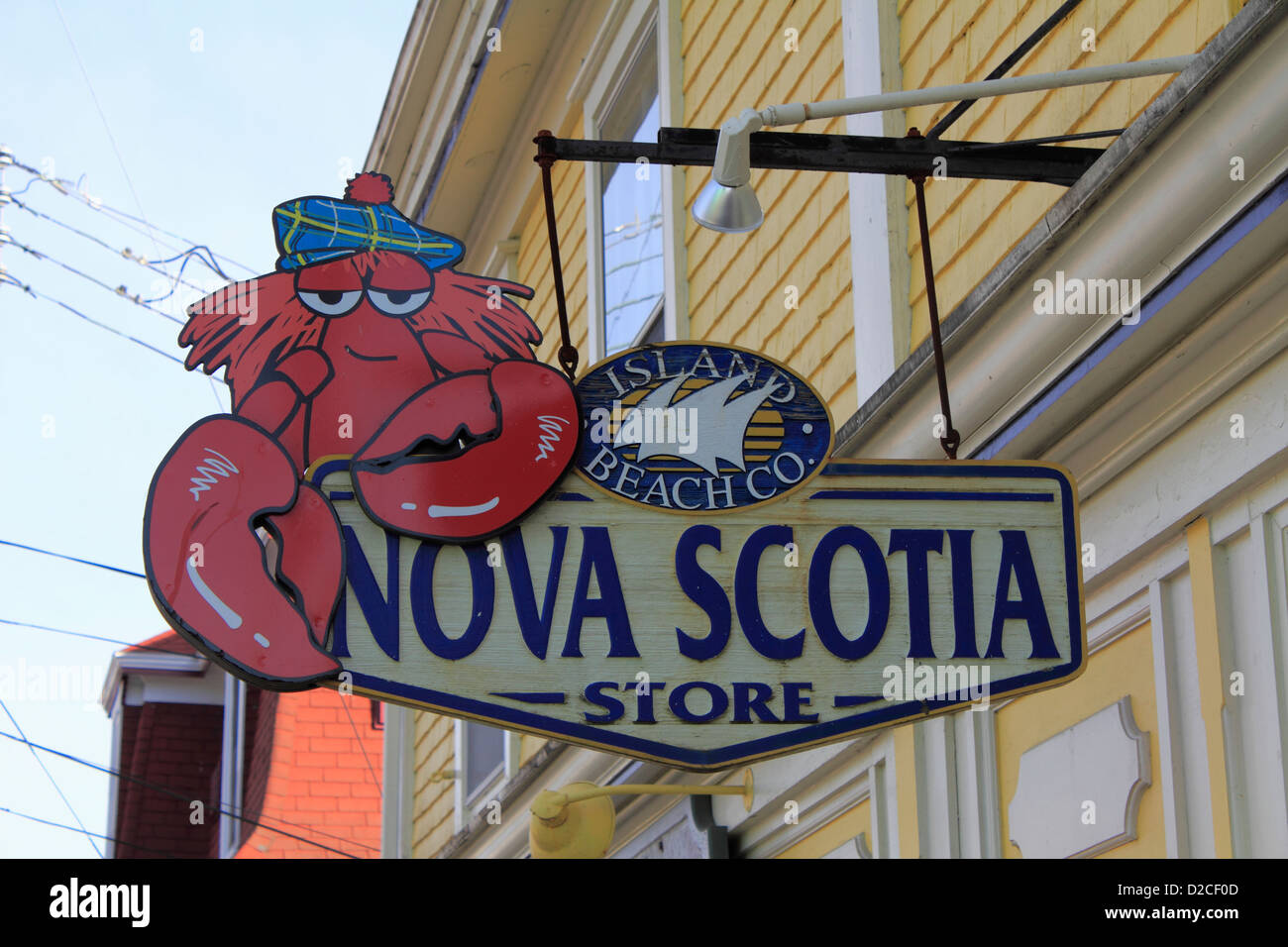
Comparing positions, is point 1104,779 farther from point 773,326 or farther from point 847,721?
point 773,326

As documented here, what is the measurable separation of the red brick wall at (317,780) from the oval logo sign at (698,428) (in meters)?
11.5

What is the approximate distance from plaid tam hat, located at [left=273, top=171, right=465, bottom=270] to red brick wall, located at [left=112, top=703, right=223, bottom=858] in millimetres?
14922

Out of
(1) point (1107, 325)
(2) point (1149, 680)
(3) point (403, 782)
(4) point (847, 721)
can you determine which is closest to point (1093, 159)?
(1) point (1107, 325)

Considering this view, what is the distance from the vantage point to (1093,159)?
13.3 ft

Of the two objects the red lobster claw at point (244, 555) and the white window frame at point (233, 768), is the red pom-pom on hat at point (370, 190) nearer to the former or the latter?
the red lobster claw at point (244, 555)

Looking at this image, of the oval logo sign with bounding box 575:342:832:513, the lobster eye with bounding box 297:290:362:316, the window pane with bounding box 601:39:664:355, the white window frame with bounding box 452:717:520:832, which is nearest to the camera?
the oval logo sign with bounding box 575:342:832:513

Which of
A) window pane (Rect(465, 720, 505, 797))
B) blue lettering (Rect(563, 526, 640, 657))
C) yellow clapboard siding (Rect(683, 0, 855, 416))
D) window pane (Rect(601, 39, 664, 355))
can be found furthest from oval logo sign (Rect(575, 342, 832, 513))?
window pane (Rect(465, 720, 505, 797))

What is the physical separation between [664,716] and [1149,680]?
1308 mm

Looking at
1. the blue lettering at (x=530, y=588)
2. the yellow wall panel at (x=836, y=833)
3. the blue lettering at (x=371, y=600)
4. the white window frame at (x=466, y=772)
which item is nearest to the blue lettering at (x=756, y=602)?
the blue lettering at (x=530, y=588)

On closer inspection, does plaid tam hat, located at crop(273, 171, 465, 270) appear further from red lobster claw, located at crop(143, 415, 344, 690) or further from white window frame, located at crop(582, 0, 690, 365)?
white window frame, located at crop(582, 0, 690, 365)

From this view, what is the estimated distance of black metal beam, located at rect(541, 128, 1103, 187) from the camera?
386 cm

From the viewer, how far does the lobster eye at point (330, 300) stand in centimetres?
365
